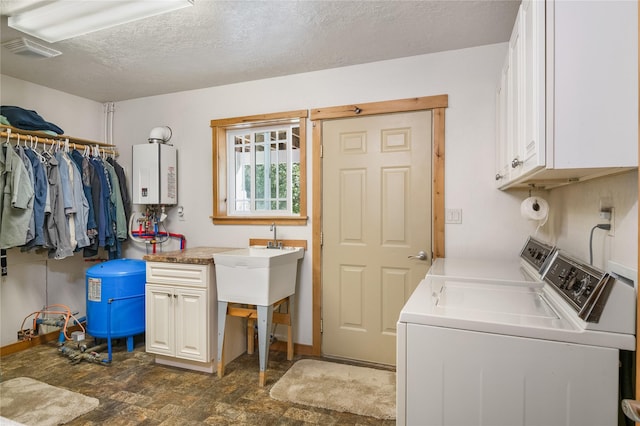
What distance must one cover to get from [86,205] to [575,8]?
3606 mm

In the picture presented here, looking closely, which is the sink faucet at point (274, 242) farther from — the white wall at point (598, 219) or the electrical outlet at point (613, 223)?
the electrical outlet at point (613, 223)

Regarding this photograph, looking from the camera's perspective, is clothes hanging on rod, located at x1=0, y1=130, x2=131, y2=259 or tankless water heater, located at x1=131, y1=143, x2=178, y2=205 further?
tankless water heater, located at x1=131, y1=143, x2=178, y2=205

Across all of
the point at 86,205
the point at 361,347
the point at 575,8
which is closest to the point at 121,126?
the point at 86,205

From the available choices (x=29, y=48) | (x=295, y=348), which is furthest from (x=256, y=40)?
(x=295, y=348)

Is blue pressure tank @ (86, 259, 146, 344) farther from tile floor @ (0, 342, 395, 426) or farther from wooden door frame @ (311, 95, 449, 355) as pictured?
wooden door frame @ (311, 95, 449, 355)

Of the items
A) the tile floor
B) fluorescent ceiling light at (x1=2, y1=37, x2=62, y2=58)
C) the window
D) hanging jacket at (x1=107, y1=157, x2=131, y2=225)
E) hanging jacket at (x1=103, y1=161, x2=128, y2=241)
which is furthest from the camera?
hanging jacket at (x1=107, y1=157, x2=131, y2=225)

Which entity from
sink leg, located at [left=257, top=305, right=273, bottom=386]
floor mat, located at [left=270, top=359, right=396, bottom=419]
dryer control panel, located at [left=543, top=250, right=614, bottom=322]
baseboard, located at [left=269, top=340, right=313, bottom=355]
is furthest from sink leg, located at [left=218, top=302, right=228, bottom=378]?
dryer control panel, located at [left=543, top=250, right=614, bottom=322]

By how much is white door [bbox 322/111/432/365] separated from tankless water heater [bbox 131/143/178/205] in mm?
1578

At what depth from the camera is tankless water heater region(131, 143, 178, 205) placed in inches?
130

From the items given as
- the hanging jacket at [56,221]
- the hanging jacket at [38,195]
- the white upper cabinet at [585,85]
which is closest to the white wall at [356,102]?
the hanging jacket at [56,221]

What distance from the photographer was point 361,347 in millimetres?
2752

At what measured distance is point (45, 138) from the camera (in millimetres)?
3012

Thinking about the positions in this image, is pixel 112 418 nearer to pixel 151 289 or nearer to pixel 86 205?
pixel 151 289

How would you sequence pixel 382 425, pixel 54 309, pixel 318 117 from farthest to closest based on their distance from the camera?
1. pixel 54 309
2. pixel 318 117
3. pixel 382 425
